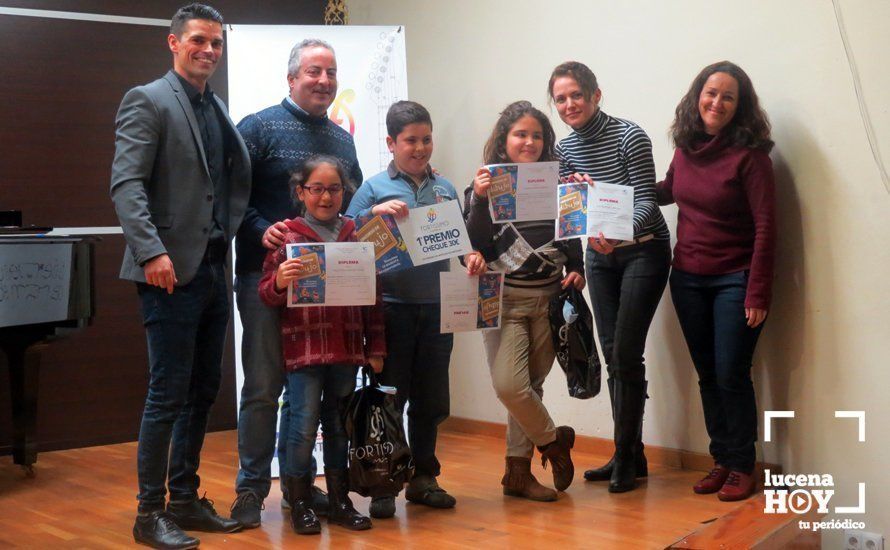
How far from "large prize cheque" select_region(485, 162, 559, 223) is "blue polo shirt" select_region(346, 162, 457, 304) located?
0.17 m

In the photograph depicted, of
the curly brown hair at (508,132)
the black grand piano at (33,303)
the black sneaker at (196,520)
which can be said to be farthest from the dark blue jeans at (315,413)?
the black grand piano at (33,303)

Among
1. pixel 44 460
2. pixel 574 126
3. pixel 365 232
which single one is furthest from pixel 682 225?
pixel 44 460

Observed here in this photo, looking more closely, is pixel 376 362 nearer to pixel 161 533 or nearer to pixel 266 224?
pixel 266 224

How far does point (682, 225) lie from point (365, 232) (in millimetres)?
1290

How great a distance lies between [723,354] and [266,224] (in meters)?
1.71

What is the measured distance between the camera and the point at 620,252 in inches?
147

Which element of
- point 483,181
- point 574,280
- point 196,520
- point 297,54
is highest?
point 297,54

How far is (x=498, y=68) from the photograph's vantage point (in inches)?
194

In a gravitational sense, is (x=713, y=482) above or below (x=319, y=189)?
below

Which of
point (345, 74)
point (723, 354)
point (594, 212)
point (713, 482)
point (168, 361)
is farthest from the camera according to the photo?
point (345, 74)

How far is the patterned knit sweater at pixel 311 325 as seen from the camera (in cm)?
315

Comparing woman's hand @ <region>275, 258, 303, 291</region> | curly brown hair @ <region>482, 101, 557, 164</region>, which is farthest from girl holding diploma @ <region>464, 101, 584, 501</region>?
woman's hand @ <region>275, 258, 303, 291</region>

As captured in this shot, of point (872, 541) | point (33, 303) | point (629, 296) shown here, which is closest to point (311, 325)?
point (629, 296)

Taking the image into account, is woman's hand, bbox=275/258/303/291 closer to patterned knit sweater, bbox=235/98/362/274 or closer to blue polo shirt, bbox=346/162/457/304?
patterned knit sweater, bbox=235/98/362/274
